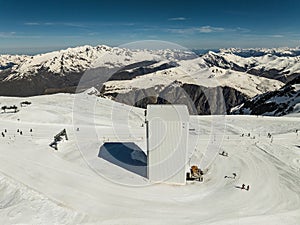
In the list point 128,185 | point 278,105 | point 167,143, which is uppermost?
point 167,143

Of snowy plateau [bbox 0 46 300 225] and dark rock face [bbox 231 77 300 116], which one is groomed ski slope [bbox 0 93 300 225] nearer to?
snowy plateau [bbox 0 46 300 225]

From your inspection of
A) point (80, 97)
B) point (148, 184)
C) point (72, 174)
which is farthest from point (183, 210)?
Answer: point (80, 97)

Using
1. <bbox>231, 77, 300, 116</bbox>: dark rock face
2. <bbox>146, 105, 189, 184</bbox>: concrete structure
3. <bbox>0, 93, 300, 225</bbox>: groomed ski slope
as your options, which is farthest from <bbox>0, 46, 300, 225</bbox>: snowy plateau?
<bbox>231, 77, 300, 116</bbox>: dark rock face

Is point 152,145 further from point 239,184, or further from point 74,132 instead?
point 74,132

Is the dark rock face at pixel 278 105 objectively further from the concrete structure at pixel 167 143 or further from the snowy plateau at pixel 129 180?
the concrete structure at pixel 167 143

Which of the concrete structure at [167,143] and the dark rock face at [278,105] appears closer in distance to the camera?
the concrete structure at [167,143]

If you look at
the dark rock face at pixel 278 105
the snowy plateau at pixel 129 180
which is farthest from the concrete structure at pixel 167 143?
the dark rock face at pixel 278 105

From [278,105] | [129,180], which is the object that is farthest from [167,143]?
[278,105]

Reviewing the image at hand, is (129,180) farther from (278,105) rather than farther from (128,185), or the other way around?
(278,105)
